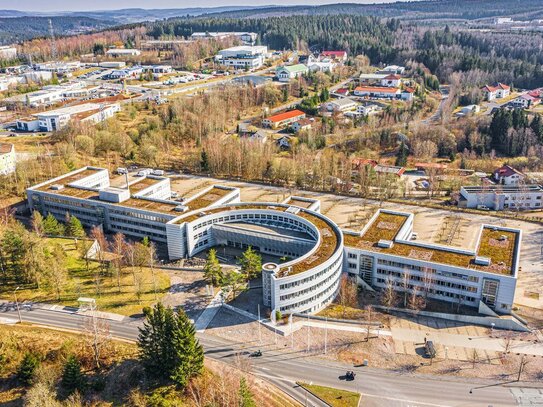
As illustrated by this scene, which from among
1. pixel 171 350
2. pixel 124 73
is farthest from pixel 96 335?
pixel 124 73

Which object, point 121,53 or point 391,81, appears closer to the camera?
point 391,81

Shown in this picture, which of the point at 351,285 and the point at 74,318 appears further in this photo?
the point at 351,285

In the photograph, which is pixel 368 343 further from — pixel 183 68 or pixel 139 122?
pixel 183 68

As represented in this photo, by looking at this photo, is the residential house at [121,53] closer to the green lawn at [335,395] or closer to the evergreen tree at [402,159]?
the evergreen tree at [402,159]

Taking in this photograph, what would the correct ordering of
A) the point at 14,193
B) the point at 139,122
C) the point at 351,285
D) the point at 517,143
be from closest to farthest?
the point at 351,285
the point at 14,193
the point at 517,143
the point at 139,122

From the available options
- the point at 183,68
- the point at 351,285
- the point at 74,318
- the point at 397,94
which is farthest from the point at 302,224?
the point at 183,68

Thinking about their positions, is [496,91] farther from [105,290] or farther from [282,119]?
[105,290]

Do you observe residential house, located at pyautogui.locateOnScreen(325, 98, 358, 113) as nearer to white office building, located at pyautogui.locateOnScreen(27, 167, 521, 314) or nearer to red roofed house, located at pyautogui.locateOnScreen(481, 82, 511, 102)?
red roofed house, located at pyautogui.locateOnScreen(481, 82, 511, 102)
